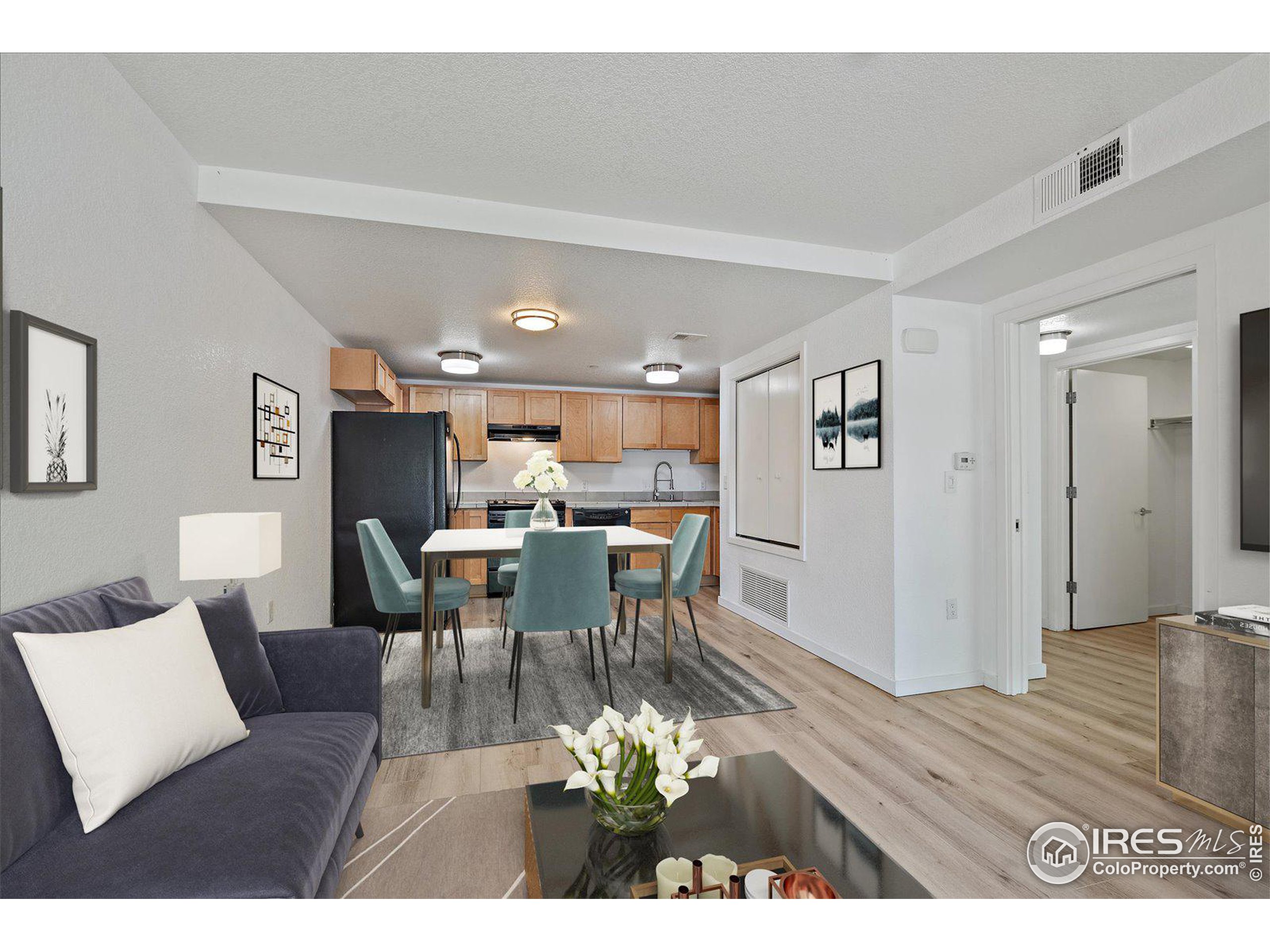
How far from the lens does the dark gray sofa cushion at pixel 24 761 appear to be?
40.0 inches

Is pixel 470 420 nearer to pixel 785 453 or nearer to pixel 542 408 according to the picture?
pixel 542 408

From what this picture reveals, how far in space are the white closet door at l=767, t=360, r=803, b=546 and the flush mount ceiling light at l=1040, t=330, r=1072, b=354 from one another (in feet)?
5.37

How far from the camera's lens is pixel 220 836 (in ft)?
3.60

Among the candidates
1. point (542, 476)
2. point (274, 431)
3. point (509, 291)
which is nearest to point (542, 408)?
point (542, 476)

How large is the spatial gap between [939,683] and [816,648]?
0.81 metres

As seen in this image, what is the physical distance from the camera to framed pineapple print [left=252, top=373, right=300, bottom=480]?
292 cm

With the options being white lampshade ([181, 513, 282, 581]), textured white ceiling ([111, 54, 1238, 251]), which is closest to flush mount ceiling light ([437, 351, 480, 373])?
textured white ceiling ([111, 54, 1238, 251])

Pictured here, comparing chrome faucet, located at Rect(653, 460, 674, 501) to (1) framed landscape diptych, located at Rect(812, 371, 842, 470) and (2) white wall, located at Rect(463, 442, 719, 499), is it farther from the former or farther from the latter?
(1) framed landscape diptych, located at Rect(812, 371, 842, 470)

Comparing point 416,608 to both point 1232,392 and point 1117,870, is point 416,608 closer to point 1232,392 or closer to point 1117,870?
point 1117,870

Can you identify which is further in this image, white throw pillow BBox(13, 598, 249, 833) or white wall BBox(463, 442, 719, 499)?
white wall BBox(463, 442, 719, 499)

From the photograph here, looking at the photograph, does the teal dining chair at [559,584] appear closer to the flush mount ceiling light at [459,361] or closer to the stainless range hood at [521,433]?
the flush mount ceiling light at [459,361]
